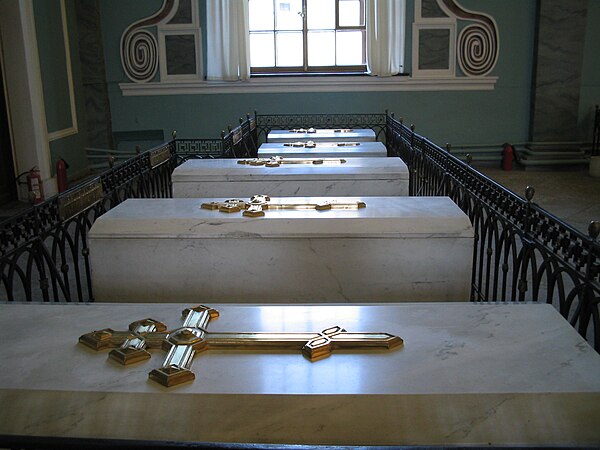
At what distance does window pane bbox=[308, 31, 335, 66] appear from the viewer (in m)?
7.90

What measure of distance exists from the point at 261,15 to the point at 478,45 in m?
2.82

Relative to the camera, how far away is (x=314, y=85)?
7824 millimetres

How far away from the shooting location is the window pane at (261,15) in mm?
7867

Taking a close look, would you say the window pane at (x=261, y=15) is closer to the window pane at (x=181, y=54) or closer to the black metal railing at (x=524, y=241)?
the window pane at (x=181, y=54)

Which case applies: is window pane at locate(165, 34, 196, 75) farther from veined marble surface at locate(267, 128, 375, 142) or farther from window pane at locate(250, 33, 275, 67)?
veined marble surface at locate(267, 128, 375, 142)

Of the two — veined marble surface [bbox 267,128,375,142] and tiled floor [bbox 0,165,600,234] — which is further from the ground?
veined marble surface [bbox 267,128,375,142]

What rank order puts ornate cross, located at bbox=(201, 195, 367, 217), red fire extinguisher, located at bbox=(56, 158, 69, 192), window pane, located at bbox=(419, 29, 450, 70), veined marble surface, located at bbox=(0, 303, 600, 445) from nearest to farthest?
1. veined marble surface, located at bbox=(0, 303, 600, 445)
2. ornate cross, located at bbox=(201, 195, 367, 217)
3. red fire extinguisher, located at bbox=(56, 158, 69, 192)
4. window pane, located at bbox=(419, 29, 450, 70)

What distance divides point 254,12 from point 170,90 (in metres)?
1.49

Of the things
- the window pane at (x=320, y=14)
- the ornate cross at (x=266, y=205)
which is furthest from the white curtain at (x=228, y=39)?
the ornate cross at (x=266, y=205)

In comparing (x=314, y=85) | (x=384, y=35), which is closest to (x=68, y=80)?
(x=314, y=85)

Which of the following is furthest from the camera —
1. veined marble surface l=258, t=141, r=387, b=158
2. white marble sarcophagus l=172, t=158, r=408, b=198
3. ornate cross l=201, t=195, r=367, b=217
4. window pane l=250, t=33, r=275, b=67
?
window pane l=250, t=33, r=275, b=67

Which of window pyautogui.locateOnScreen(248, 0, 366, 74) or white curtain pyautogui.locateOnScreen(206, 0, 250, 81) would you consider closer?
white curtain pyautogui.locateOnScreen(206, 0, 250, 81)

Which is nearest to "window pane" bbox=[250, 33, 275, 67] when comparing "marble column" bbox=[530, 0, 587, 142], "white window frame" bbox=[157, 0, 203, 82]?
"white window frame" bbox=[157, 0, 203, 82]

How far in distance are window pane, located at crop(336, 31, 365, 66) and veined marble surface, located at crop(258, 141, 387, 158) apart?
321 centimetres
